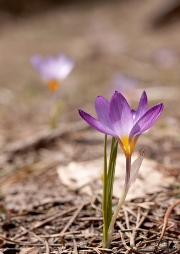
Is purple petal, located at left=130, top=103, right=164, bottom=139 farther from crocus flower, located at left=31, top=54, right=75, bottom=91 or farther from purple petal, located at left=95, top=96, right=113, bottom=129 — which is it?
crocus flower, located at left=31, top=54, right=75, bottom=91

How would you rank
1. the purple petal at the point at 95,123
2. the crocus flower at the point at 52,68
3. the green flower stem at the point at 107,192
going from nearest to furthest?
the purple petal at the point at 95,123 < the green flower stem at the point at 107,192 < the crocus flower at the point at 52,68

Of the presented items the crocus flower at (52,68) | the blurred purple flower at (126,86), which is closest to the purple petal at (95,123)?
the crocus flower at (52,68)

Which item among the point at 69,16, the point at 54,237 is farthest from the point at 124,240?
the point at 69,16

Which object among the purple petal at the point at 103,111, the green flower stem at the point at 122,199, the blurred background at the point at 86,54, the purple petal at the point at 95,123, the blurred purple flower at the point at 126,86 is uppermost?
the blurred background at the point at 86,54

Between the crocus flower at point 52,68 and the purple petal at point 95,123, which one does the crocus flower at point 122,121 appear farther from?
the crocus flower at point 52,68

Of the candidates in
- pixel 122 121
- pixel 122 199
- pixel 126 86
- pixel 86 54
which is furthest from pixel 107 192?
pixel 86 54

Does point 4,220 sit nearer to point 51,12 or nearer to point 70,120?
point 70,120
